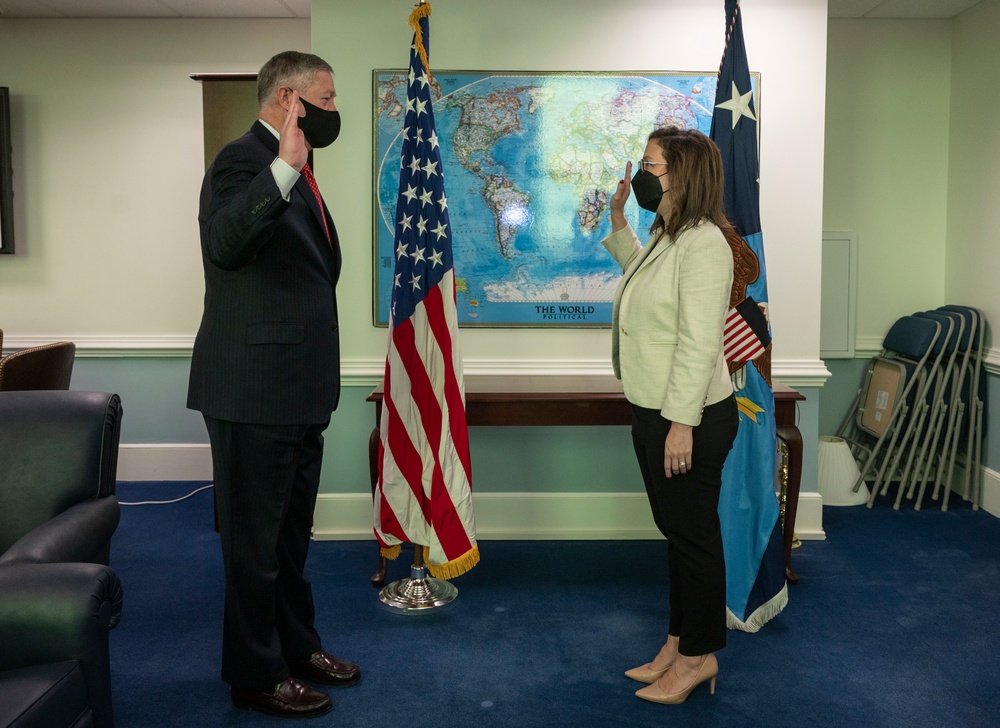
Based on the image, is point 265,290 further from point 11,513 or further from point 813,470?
point 813,470

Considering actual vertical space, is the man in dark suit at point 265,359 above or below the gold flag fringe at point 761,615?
above

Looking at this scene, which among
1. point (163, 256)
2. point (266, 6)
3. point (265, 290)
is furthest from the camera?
point (163, 256)

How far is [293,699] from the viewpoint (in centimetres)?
227

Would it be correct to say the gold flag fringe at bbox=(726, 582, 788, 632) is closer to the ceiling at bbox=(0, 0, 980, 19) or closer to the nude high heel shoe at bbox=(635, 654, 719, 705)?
the nude high heel shoe at bbox=(635, 654, 719, 705)

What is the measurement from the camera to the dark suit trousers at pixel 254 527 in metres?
2.13

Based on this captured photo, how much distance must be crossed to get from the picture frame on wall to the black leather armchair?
8.96 feet

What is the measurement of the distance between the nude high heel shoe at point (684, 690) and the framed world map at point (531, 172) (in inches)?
67.2

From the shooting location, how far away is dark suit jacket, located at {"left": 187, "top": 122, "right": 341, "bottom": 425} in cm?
203

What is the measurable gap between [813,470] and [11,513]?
10.4 feet

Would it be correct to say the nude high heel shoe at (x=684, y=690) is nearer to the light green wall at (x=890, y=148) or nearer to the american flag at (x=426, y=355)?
the american flag at (x=426, y=355)

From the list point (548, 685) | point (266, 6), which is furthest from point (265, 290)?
point (266, 6)

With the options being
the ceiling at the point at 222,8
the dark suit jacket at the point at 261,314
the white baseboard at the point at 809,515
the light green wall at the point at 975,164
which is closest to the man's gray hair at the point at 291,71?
the dark suit jacket at the point at 261,314

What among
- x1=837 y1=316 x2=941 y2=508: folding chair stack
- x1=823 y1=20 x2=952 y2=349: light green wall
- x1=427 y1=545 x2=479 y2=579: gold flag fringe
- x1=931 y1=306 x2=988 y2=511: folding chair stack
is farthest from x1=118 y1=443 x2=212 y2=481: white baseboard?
x1=931 y1=306 x2=988 y2=511: folding chair stack

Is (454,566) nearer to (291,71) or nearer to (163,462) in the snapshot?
(291,71)
